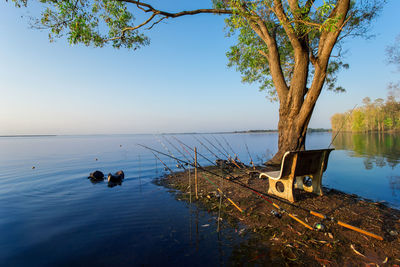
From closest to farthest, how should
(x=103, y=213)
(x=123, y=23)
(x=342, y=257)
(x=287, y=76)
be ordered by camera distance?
1. (x=342, y=257)
2. (x=103, y=213)
3. (x=123, y=23)
4. (x=287, y=76)

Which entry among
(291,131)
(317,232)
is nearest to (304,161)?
(317,232)

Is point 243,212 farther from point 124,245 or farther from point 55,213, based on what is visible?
point 55,213

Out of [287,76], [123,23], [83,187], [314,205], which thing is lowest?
[83,187]

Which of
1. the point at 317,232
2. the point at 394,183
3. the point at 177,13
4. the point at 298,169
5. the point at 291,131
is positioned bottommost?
the point at 394,183

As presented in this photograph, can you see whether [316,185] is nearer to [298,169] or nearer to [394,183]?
[298,169]

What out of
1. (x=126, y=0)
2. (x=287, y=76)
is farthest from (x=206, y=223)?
(x=287, y=76)

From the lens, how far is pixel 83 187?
918 cm

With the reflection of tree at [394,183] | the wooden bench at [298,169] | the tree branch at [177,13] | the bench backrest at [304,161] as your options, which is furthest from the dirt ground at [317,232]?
the tree branch at [177,13]

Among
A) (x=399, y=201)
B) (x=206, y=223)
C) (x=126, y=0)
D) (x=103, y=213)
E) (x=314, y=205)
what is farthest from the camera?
(x=126, y=0)

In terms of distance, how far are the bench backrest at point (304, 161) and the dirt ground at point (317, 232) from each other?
88cm

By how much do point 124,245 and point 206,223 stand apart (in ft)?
6.32

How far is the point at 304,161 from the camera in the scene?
5.07 m

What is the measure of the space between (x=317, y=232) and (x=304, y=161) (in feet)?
5.99

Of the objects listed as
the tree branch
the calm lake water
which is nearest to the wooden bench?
the calm lake water
